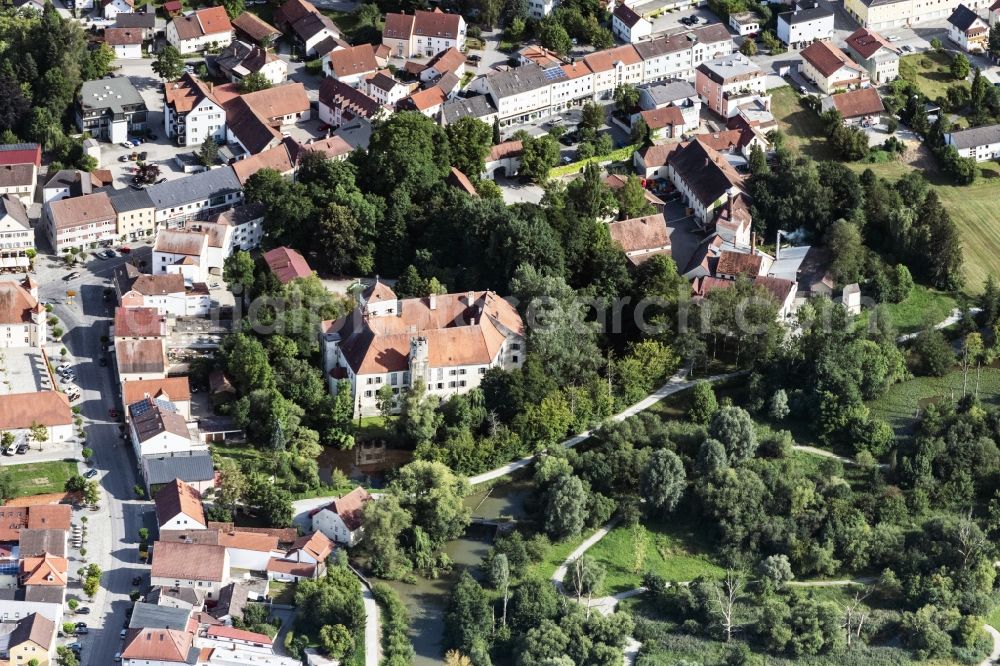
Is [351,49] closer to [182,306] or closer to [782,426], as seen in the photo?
[182,306]

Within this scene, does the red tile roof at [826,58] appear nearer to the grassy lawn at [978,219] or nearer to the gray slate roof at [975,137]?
the gray slate roof at [975,137]

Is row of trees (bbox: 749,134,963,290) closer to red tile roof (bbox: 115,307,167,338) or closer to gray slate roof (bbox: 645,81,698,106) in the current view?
gray slate roof (bbox: 645,81,698,106)

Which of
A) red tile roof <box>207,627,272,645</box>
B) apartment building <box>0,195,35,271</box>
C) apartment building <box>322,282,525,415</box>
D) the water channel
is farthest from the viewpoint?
apartment building <box>0,195,35,271</box>

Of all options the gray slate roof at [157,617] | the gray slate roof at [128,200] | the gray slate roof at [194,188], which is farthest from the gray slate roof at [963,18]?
the gray slate roof at [157,617]

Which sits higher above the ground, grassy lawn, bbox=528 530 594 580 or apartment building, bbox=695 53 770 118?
apartment building, bbox=695 53 770 118

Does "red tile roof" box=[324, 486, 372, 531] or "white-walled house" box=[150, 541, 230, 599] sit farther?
"red tile roof" box=[324, 486, 372, 531]

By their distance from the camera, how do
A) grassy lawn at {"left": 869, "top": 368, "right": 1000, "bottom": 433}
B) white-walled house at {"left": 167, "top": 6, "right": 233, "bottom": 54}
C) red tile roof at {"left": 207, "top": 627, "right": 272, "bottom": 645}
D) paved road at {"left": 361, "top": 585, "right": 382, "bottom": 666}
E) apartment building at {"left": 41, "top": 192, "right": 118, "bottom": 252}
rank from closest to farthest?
1. red tile roof at {"left": 207, "top": 627, "right": 272, "bottom": 645}
2. paved road at {"left": 361, "top": 585, "right": 382, "bottom": 666}
3. grassy lawn at {"left": 869, "top": 368, "right": 1000, "bottom": 433}
4. apartment building at {"left": 41, "top": 192, "right": 118, "bottom": 252}
5. white-walled house at {"left": 167, "top": 6, "right": 233, "bottom": 54}

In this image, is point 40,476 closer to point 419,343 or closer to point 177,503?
point 177,503

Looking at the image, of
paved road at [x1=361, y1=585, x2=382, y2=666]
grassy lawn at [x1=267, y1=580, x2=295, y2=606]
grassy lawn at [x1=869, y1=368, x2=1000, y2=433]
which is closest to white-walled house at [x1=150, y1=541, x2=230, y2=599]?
grassy lawn at [x1=267, y1=580, x2=295, y2=606]
